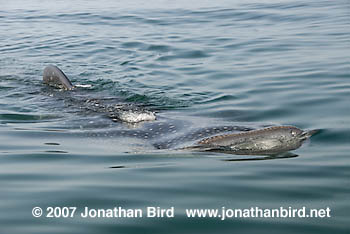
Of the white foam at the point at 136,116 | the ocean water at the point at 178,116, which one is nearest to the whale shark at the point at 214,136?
the white foam at the point at 136,116

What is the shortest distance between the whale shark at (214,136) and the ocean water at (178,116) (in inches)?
4.0

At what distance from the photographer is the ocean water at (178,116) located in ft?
15.8

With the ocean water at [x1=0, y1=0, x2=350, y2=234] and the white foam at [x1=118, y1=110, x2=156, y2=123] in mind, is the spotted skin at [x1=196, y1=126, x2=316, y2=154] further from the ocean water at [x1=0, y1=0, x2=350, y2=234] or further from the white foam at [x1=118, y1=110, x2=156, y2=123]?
the white foam at [x1=118, y1=110, x2=156, y2=123]

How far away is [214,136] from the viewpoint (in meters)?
6.34

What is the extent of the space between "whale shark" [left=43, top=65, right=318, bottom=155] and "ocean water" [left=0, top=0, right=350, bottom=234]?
0.10 meters

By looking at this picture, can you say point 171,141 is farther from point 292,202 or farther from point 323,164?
point 292,202

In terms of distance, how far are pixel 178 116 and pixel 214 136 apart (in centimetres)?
180

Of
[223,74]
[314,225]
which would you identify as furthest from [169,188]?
[223,74]

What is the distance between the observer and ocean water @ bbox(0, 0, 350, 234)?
15.8 feet

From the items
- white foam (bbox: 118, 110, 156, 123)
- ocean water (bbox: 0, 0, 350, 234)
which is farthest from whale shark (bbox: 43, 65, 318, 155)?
ocean water (bbox: 0, 0, 350, 234)

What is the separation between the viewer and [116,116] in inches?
322

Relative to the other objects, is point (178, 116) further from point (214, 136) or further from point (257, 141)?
point (257, 141)

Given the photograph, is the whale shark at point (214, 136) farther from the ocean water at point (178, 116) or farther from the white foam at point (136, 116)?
the ocean water at point (178, 116)

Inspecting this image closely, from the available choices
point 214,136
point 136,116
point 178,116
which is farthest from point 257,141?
point 136,116
